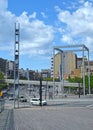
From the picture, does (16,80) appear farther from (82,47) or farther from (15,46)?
(82,47)

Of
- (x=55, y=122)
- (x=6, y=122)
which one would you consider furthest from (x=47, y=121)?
(x=6, y=122)

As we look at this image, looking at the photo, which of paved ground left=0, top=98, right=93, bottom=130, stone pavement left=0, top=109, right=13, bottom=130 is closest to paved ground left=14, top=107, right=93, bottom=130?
paved ground left=0, top=98, right=93, bottom=130

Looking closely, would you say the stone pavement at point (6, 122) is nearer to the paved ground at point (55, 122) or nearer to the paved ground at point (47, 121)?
the paved ground at point (47, 121)

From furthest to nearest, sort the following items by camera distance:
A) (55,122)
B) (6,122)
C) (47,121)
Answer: (47,121), (6,122), (55,122)

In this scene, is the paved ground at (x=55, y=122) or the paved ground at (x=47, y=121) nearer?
the paved ground at (x=55, y=122)

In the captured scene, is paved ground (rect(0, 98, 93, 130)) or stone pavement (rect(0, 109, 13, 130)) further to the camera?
paved ground (rect(0, 98, 93, 130))

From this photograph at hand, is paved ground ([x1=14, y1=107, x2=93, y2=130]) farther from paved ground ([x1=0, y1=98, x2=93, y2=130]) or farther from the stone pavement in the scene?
the stone pavement

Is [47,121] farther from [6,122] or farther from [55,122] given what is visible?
[6,122]

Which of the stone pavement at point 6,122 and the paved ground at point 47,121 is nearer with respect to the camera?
the stone pavement at point 6,122

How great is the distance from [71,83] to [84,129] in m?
152

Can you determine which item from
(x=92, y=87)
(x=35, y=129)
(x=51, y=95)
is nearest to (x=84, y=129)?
(x=35, y=129)

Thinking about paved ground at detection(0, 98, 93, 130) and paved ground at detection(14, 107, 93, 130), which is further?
paved ground at detection(0, 98, 93, 130)

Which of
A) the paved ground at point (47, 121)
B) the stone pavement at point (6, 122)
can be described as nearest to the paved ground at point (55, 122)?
the paved ground at point (47, 121)

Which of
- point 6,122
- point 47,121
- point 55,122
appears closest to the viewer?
point 55,122
